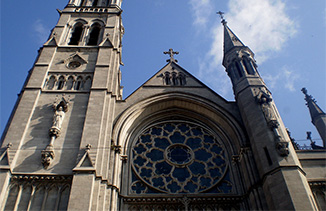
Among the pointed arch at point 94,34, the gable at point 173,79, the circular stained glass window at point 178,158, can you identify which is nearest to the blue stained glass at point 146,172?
the circular stained glass window at point 178,158

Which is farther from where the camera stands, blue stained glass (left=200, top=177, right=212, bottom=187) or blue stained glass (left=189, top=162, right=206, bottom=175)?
blue stained glass (left=189, top=162, right=206, bottom=175)

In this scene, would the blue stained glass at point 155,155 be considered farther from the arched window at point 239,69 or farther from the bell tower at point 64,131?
the arched window at point 239,69

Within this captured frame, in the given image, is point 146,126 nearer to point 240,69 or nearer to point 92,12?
point 240,69

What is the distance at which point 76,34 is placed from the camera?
19.5 meters

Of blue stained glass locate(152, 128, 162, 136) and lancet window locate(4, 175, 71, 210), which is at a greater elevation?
blue stained glass locate(152, 128, 162, 136)

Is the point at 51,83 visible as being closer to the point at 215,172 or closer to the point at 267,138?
the point at 215,172

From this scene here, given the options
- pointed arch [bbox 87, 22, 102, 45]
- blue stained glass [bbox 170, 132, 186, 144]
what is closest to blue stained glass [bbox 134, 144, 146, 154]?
blue stained glass [bbox 170, 132, 186, 144]

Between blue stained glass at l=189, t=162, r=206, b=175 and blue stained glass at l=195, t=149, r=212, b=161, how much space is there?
1.12ft

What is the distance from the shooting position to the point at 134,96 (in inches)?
601

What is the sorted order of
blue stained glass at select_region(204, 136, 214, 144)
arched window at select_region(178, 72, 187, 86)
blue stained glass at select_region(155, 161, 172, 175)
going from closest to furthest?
blue stained glass at select_region(155, 161, 172, 175) → blue stained glass at select_region(204, 136, 214, 144) → arched window at select_region(178, 72, 187, 86)

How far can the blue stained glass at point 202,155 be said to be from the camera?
13.6m

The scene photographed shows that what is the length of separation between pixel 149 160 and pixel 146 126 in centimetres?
205

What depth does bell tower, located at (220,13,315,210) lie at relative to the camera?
10.3 metres

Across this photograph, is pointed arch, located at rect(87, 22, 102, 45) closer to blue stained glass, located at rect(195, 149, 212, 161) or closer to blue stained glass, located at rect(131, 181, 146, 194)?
blue stained glass, located at rect(195, 149, 212, 161)
